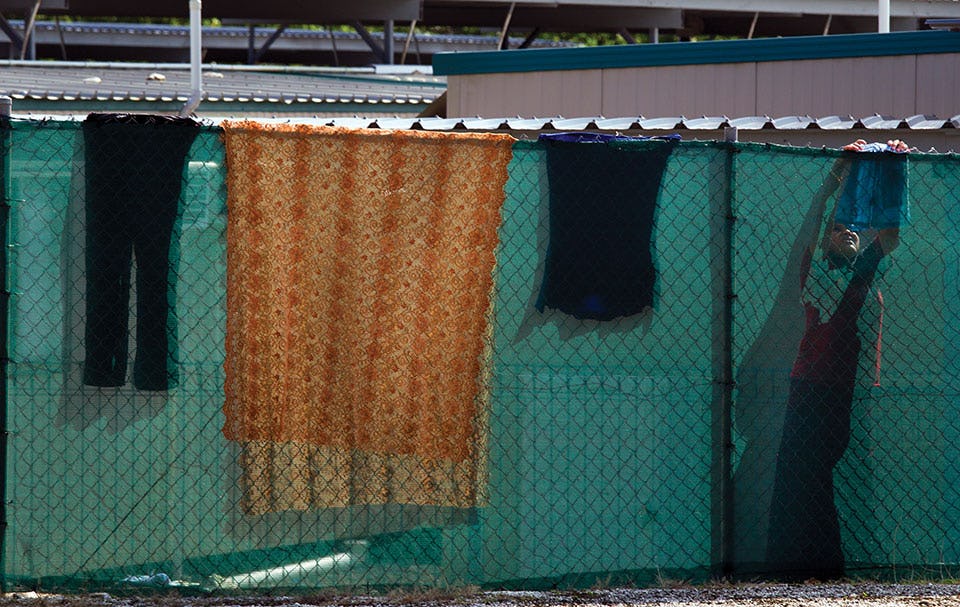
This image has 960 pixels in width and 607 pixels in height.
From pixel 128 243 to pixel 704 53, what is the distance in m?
7.62

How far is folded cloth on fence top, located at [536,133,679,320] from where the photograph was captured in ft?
16.8

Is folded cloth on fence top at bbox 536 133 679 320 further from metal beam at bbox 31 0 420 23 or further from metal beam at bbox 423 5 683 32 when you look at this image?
metal beam at bbox 423 5 683 32

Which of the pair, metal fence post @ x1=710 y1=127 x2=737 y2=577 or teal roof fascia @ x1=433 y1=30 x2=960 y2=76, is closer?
metal fence post @ x1=710 y1=127 x2=737 y2=577

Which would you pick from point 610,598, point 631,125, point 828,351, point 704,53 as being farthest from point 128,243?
point 704,53

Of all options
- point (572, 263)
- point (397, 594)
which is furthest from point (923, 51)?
point (397, 594)

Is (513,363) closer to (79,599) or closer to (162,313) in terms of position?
(162,313)

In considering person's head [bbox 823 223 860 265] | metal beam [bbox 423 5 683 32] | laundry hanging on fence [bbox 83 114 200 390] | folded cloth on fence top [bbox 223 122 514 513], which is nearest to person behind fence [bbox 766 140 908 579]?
person's head [bbox 823 223 860 265]

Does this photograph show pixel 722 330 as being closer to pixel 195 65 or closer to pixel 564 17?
pixel 195 65

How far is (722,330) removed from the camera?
5207 millimetres

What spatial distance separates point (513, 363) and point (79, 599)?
1.97 meters

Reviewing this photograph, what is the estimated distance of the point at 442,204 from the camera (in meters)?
5.06

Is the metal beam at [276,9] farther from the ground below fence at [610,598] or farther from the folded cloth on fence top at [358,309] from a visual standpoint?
the ground below fence at [610,598]

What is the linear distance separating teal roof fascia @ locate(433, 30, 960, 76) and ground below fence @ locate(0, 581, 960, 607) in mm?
6327

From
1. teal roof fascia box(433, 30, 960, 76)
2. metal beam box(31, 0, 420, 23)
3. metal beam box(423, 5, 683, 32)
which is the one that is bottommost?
teal roof fascia box(433, 30, 960, 76)
